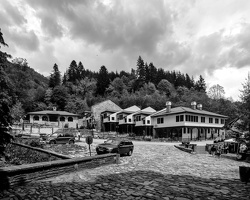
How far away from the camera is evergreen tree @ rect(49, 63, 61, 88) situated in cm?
9403

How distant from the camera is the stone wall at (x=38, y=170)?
22.7 feet

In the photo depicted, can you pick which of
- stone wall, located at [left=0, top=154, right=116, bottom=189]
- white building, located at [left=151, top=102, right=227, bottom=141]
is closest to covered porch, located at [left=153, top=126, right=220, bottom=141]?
white building, located at [left=151, top=102, right=227, bottom=141]

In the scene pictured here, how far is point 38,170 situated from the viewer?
8344 millimetres

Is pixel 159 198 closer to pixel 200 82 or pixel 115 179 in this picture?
pixel 115 179

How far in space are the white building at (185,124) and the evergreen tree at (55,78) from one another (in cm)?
5774

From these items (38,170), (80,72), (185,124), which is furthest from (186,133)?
(80,72)

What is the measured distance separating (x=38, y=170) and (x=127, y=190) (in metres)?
3.68

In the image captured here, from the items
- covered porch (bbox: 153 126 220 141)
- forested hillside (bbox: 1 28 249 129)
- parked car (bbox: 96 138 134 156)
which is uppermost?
forested hillside (bbox: 1 28 249 129)

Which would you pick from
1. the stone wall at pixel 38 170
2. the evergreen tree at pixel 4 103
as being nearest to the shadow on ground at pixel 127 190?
the stone wall at pixel 38 170

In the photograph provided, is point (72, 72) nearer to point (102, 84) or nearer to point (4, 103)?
point (102, 84)

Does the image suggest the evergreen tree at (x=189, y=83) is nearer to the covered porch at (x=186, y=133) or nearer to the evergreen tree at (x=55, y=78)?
the covered porch at (x=186, y=133)

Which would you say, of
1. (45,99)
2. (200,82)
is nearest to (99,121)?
(45,99)

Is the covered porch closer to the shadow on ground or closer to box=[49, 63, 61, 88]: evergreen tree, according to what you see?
the shadow on ground

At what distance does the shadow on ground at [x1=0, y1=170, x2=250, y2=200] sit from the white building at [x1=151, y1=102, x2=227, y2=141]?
33.6 m
